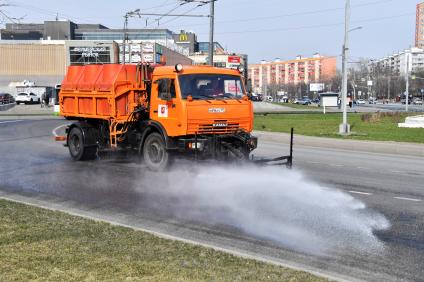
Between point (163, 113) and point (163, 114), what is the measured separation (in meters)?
0.02

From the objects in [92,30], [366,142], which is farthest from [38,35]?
[366,142]

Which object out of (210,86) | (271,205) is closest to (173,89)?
(210,86)

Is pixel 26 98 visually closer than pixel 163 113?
No

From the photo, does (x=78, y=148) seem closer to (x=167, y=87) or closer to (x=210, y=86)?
(x=167, y=87)

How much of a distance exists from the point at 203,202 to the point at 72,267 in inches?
161

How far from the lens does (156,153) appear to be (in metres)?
12.7

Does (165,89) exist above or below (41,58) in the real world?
below

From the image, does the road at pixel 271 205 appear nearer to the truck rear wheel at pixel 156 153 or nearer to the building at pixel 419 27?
the truck rear wheel at pixel 156 153

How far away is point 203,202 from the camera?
9000 millimetres

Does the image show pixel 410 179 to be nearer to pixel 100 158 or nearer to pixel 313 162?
pixel 313 162

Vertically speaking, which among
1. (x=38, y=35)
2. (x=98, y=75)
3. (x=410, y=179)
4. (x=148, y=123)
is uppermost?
(x=38, y=35)

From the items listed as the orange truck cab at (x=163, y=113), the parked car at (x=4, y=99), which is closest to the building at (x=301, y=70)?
the parked car at (x=4, y=99)

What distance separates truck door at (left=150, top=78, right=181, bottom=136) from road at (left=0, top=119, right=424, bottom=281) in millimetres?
1082

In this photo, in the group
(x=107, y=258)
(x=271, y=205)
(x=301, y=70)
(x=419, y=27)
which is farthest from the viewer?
(x=301, y=70)
